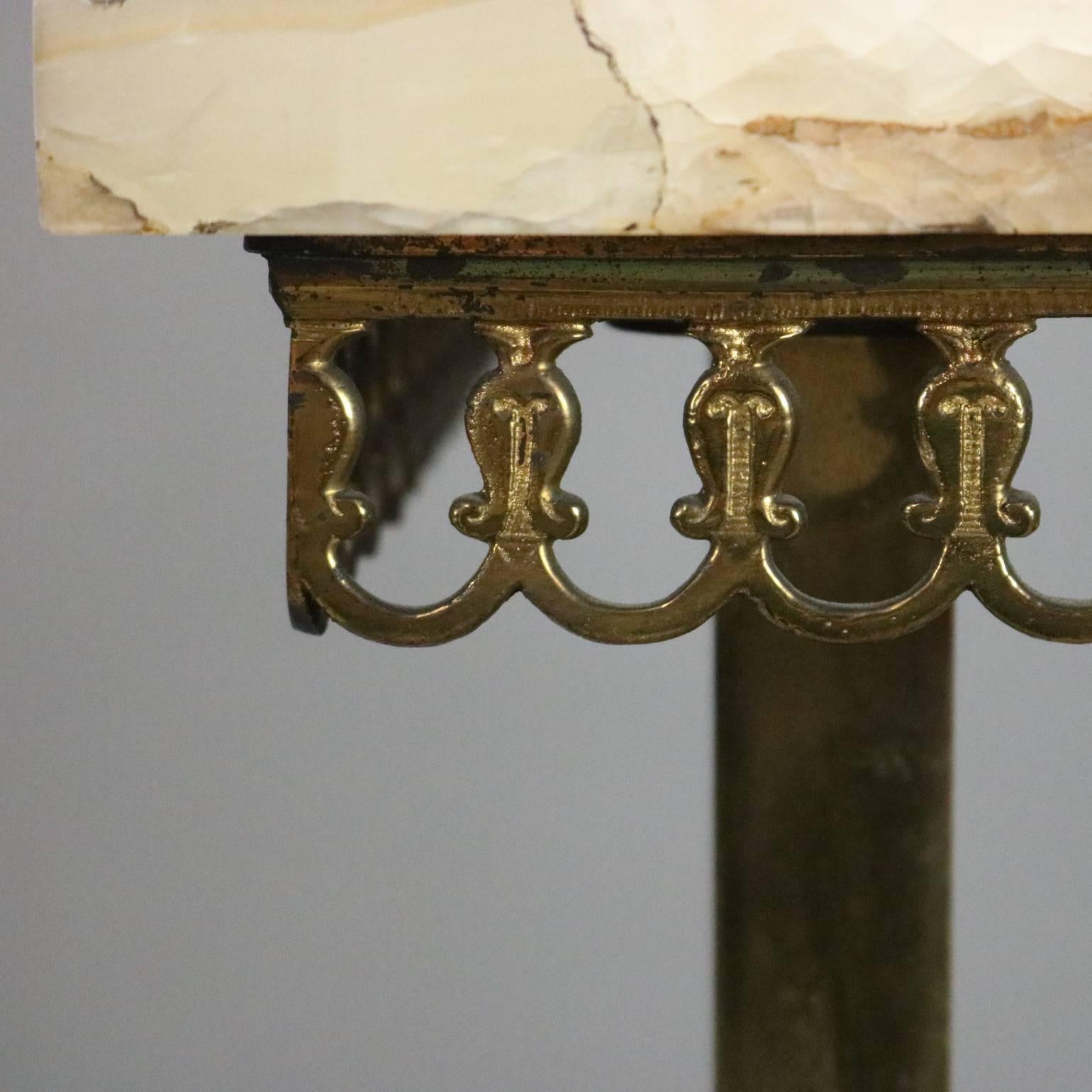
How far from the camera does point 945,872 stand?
14.9 inches

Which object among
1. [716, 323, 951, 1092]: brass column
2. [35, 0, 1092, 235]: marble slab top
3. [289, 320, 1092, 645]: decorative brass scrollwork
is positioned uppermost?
[35, 0, 1092, 235]: marble slab top

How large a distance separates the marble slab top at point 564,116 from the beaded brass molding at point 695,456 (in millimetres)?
23

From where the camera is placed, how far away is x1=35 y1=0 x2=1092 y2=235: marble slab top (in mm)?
250

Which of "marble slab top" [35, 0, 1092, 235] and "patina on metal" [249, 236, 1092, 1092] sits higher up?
"marble slab top" [35, 0, 1092, 235]

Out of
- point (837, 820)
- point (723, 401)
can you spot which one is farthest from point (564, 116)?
point (837, 820)

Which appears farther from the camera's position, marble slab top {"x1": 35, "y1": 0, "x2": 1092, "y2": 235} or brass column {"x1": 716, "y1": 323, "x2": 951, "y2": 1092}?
brass column {"x1": 716, "y1": 323, "x2": 951, "y2": 1092}

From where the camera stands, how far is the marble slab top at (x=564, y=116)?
250 mm

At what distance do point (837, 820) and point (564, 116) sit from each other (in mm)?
178

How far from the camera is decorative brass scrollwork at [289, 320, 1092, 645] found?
11.3 inches

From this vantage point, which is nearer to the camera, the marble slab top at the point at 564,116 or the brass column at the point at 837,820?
the marble slab top at the point at 564,116

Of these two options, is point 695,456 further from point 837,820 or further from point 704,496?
point 837,820

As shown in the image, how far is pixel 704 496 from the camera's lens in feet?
0.96

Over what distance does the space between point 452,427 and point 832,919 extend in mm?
179

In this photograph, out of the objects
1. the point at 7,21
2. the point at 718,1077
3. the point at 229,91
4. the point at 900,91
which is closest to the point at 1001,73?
the point at 900,91
